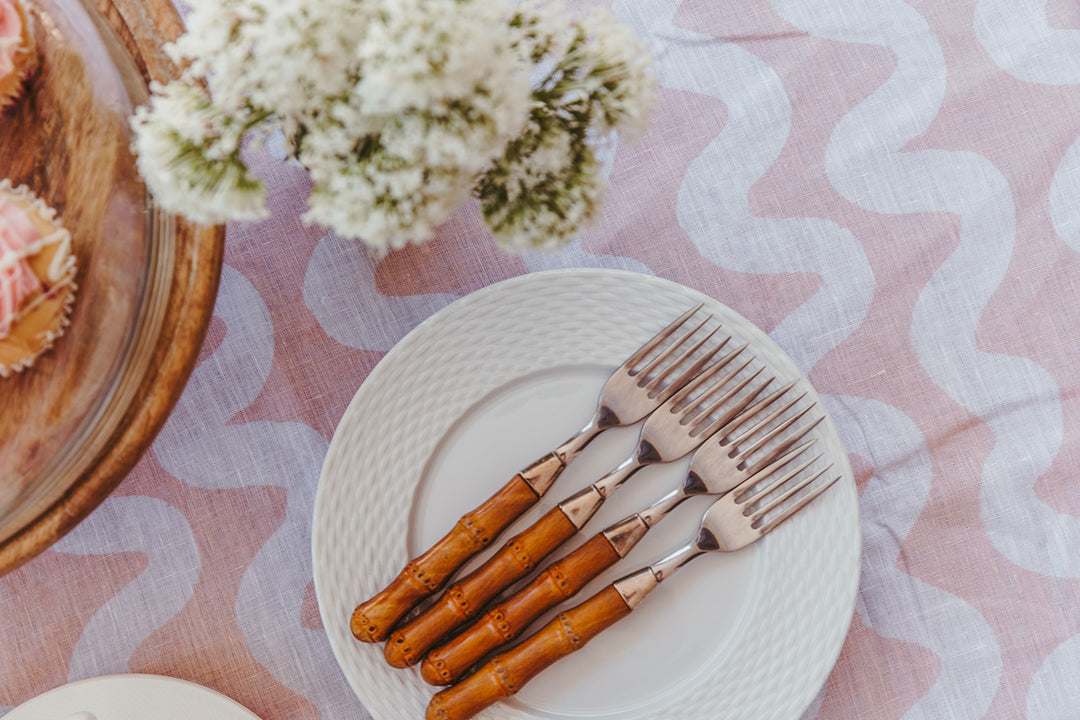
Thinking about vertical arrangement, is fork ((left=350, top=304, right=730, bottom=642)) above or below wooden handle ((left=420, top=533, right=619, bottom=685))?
above

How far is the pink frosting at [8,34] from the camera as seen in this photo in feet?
1.55

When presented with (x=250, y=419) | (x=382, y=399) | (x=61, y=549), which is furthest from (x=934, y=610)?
(x=61, y=549)

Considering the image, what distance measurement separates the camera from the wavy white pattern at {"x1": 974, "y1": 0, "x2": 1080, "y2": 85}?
701mm

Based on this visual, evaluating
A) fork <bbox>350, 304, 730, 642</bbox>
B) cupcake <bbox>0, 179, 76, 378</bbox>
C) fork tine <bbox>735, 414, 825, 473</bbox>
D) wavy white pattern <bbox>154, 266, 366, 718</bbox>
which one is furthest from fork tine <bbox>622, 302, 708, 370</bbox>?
cupcake <bbox>0, 179, 76, 378</bbox>

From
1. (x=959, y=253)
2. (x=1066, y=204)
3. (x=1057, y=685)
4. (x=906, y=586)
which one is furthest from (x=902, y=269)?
(x=1057, y=685)

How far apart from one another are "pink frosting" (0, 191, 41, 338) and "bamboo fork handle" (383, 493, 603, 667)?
0.33 metres

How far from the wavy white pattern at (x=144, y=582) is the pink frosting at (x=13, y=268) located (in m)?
0.26

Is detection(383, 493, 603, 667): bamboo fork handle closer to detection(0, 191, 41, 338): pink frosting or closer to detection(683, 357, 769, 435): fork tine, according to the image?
detection(683, 357, 769, 435): fork tine

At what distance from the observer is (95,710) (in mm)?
654

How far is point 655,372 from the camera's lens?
0.63m

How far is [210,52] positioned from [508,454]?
15.0 inches

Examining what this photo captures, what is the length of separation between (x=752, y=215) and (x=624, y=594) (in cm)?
33

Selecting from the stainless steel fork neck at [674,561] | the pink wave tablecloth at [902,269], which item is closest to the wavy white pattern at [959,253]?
the pink wave tablecloth at [902,269]

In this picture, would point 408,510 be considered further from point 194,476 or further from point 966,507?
point 966,507
